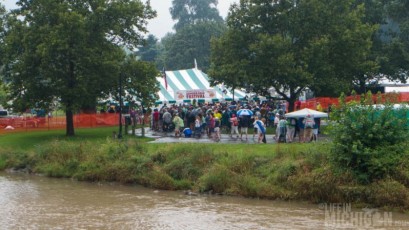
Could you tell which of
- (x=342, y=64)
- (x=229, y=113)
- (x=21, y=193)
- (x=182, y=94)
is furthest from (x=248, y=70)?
(x=21, y=193)

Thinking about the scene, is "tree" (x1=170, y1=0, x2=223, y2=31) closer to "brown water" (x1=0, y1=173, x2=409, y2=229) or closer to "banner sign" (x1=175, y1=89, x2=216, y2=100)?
"banner sign" (x1=175, y1=89, x2=216, y2=100)

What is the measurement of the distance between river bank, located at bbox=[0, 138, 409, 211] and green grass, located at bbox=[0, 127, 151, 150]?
118 inches

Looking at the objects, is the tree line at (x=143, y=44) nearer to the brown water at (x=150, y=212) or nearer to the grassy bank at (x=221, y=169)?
the grassy bank at (x=221, y=169)

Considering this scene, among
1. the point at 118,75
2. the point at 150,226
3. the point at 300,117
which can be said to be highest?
the point at 118,75

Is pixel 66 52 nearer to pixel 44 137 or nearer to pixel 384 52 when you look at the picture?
pixel 44 137

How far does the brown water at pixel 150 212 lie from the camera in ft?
65.4

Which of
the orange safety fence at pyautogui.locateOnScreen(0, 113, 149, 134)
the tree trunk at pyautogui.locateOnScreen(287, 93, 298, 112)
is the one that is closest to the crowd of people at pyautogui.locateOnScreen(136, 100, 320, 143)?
the tree trunk at pyautogui.locateOnScreen(287, 93, 298, 112)

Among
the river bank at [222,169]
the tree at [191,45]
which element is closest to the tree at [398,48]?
the river bank at [222,169]

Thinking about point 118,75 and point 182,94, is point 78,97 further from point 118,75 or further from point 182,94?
point 182,94

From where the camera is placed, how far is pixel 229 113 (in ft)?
126

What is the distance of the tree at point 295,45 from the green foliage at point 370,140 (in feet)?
51.3

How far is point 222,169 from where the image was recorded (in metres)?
25.4

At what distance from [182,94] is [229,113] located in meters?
15.3

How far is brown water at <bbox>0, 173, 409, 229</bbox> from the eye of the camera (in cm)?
1992
